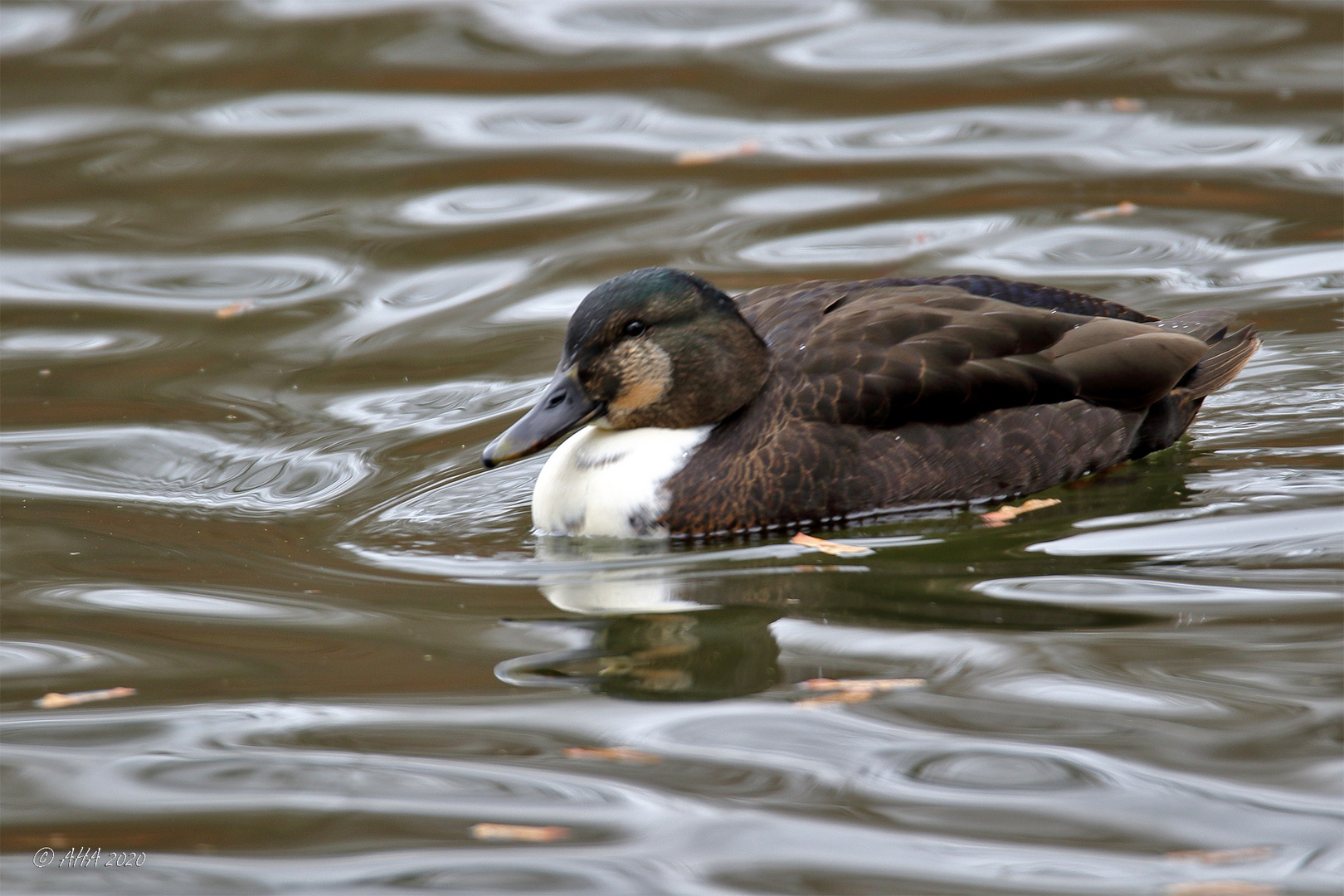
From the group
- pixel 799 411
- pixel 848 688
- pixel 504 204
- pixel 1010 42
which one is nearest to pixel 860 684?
pixel 848 688

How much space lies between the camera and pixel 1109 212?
10430 millimetres

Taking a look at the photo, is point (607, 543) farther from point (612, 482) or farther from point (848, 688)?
point (848, 688)

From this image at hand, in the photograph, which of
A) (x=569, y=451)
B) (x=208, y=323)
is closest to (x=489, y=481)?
(x=569, y=451)

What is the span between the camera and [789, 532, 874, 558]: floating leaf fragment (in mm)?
6250

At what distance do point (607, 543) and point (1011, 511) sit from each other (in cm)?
154

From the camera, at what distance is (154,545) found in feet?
22.3

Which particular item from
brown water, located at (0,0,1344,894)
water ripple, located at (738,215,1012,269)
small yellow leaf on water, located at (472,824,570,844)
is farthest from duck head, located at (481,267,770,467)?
water ripple, located at (738,215,1012,269)

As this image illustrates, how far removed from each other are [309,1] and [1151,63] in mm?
6693

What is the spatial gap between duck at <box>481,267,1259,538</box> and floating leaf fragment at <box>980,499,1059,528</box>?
9 cm

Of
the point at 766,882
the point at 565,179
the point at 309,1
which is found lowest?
the point at 766,882

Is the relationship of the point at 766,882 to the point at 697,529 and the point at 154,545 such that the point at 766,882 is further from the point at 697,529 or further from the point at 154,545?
the point at 154,545

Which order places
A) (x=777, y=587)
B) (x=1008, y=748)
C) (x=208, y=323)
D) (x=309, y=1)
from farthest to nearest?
(x=309, y=1), (x=208, y=323), (x=777, y=587), (x=1008, y=748)

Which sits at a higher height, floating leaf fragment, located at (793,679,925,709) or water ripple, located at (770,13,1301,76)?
water ripple, located at (770,13,1301,76)

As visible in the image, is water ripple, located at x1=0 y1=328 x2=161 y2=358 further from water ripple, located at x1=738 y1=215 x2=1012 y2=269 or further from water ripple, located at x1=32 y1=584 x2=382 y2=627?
water ripple, located at x1=738 y1=215 x2=1012 y2=269
